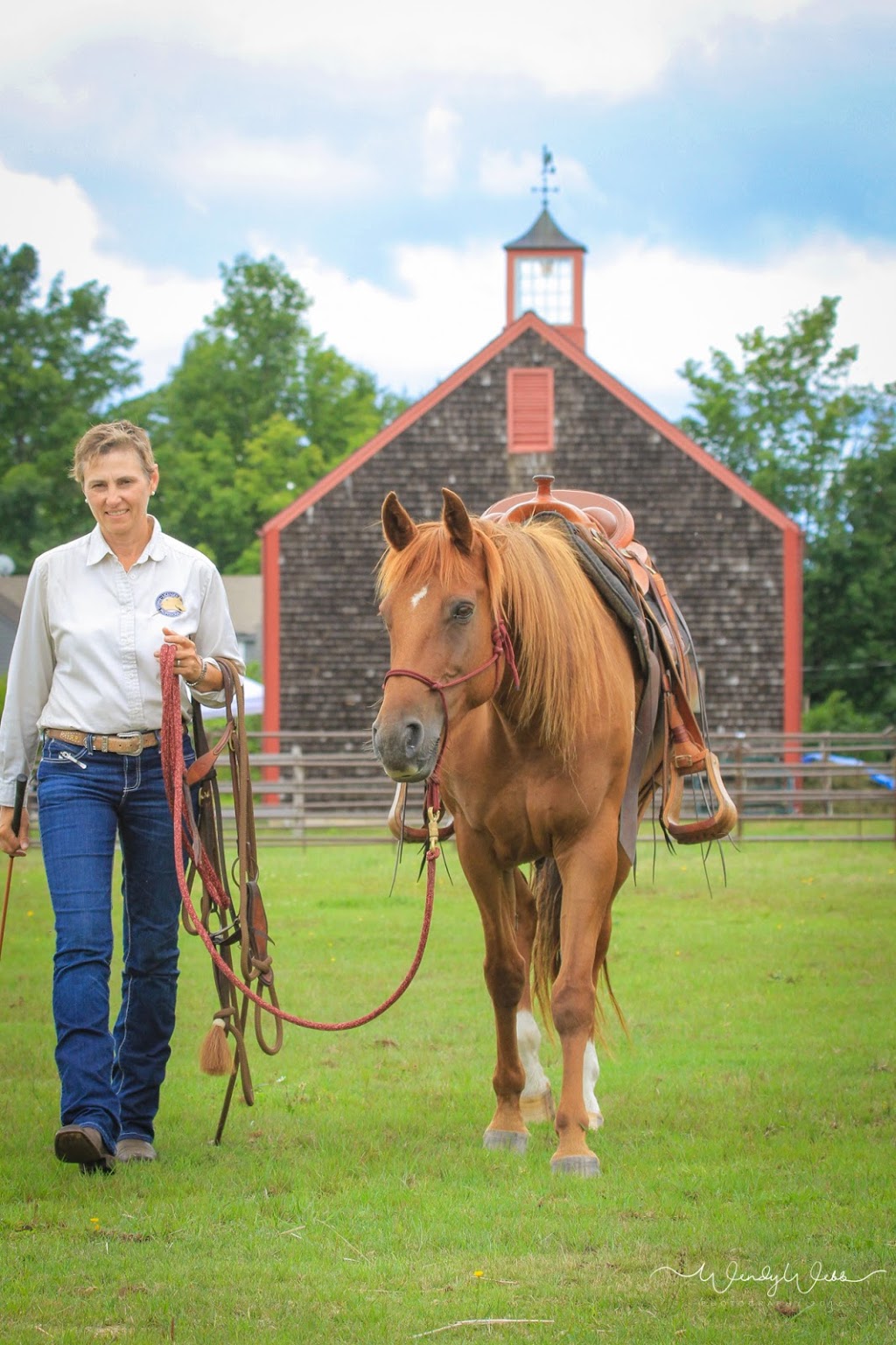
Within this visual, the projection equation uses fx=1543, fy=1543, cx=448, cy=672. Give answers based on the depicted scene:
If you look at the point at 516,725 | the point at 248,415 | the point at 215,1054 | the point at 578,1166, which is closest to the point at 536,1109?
the point at 578,1166

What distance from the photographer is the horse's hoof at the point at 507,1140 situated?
15.4 ft

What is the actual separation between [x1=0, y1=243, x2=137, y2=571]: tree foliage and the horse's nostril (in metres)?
28.2

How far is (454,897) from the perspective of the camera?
11.6m

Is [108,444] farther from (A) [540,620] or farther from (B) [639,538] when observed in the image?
(B) [639,538]

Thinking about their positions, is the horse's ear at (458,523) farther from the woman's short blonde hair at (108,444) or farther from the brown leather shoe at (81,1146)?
the brown leather shoe at (81,1146)

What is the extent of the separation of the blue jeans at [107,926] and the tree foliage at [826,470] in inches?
1205

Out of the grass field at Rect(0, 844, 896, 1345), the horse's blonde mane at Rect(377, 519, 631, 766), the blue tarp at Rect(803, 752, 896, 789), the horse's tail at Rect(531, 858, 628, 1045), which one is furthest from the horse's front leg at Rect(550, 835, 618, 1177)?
the blue tarp at Rect(803, 752, 896, 789)

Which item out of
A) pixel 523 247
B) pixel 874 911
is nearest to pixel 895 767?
pixel 874 911

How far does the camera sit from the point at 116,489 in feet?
14.5

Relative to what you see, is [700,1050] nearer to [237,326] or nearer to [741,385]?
[741,385]

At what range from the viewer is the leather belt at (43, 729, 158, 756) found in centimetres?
431

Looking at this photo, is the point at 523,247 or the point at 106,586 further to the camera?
the point at 523,247

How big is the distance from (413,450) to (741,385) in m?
22.9

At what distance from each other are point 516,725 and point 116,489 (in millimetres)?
1339
